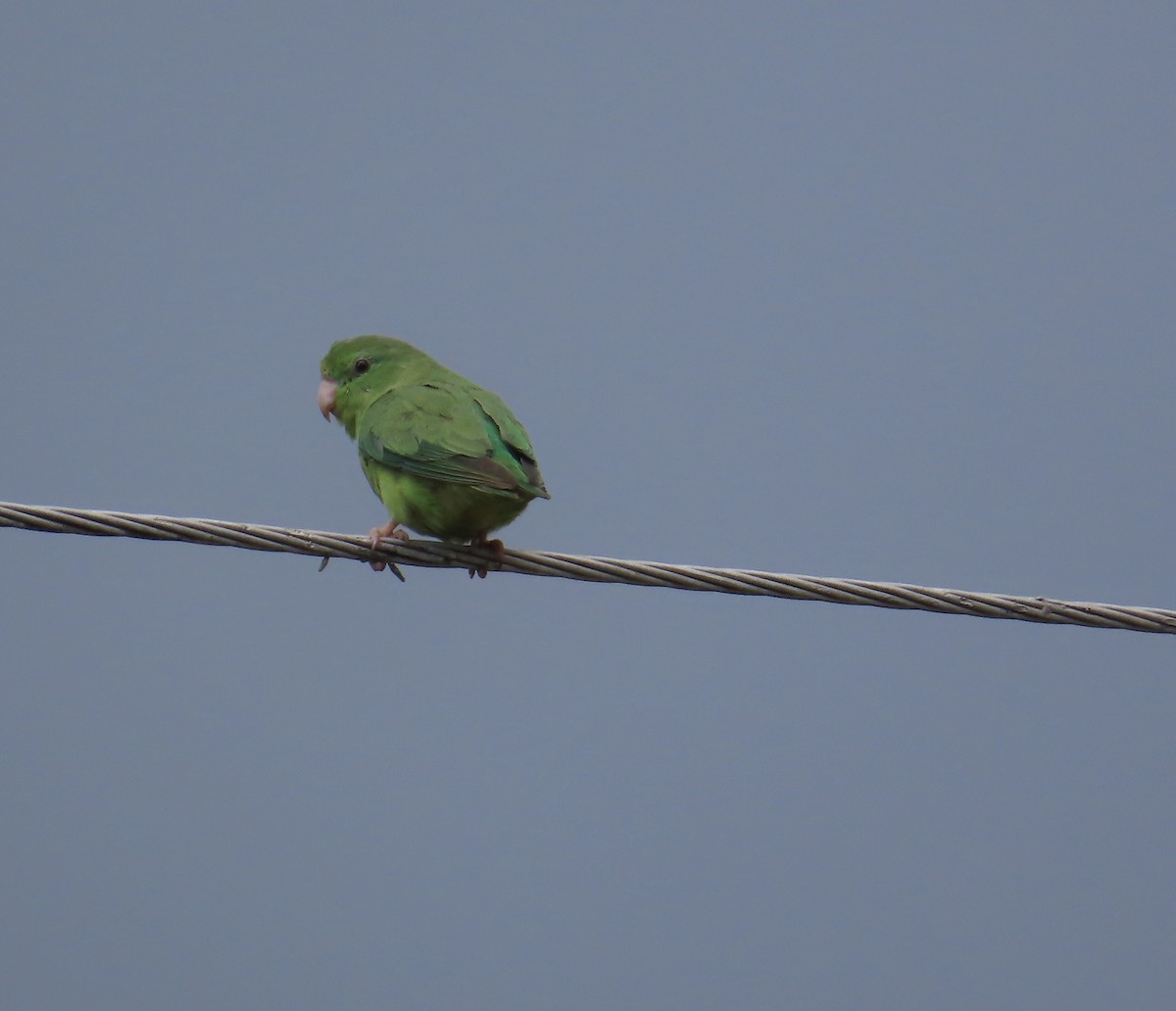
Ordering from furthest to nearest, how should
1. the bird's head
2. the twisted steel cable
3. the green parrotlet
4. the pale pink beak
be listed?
the pale pink beak < the bird's head < the green parrotlet < the twisted steel cable

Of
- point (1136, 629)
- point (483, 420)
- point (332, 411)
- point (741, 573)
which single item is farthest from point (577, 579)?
point (332, 411)

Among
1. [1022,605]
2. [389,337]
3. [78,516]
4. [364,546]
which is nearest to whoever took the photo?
[78,516]

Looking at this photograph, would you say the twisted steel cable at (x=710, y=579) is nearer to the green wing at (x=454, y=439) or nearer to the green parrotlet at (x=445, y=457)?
the green parrotlet at (x=445, y=457)

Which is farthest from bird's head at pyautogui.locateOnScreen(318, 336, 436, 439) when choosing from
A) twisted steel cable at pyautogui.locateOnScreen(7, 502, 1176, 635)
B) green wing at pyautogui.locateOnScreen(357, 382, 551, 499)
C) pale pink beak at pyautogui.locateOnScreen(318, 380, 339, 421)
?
twisted steel cable at pyautogui.locateOnScreen(7, 502, 1176, 635)

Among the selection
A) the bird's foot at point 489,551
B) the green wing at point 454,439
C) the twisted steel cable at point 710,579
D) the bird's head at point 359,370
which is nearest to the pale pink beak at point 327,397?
the bird's head at point 359,370

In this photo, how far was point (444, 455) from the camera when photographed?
5.35 metres

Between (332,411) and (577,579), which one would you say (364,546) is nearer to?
(577,579)

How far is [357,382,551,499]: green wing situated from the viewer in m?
5.20

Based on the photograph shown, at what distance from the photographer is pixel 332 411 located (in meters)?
6.68

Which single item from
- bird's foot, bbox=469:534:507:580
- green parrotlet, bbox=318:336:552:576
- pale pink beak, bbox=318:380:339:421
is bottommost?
bird's foot, bbox=469:534:507:580

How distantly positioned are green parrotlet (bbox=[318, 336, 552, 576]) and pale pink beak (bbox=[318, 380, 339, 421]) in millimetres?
291

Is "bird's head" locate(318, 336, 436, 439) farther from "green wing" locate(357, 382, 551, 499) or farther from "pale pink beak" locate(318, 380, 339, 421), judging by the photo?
"green wing" locate(357, 382, 551, 499)

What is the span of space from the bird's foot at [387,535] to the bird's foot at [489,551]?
0.28 m

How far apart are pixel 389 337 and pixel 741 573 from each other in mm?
2997
